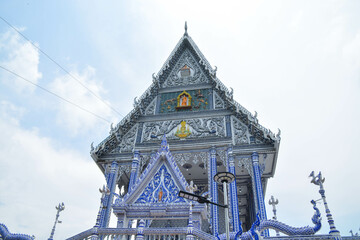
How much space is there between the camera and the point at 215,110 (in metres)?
17.6

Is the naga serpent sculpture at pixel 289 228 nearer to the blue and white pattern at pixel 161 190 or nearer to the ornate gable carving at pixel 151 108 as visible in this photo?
the blue and white pattern at pixel 161 190

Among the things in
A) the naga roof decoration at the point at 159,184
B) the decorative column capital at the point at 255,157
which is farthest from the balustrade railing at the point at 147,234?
the decorative column capital at the point at 255,157

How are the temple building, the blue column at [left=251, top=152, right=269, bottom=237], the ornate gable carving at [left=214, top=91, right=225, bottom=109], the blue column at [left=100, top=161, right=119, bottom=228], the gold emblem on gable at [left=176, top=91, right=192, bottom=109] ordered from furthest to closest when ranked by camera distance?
the gold emblem on gable at [left=176, top=91, right=192, bottom=109] → the ornate gable carving at [left=214, top=91, right=225, bottom=109] → the blue column at [left=100, top=161, right=119, bottom=228] → the temple building → the blue column at [left=251, top=152, right=269, bottom=237]

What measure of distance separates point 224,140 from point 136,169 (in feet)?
17.5

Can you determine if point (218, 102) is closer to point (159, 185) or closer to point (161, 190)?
point (159, 185)

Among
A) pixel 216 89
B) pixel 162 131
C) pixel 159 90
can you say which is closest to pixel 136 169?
pixel 162 131

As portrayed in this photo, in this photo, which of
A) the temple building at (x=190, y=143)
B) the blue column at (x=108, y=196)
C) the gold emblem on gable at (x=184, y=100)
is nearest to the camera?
the temple building at (x=190, y=143)

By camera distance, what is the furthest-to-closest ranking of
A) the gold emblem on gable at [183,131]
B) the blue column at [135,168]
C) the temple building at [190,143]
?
the gold emblem on gable at [183,131] < the blue column at [135,168] < the temple building at [190,143]

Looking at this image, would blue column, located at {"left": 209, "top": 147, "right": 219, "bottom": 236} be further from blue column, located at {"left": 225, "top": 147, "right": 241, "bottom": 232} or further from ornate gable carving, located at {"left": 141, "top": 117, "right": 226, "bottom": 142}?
ornate gable carving, located at {"left": 141, "top": 117, "right": 226, "bottom": 142}

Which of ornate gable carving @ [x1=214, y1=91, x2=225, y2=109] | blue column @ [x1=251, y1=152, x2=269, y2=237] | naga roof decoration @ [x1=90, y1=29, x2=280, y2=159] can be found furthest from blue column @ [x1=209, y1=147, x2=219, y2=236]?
ornate gable carving @ [x1=214, y1=91, x2=225, y2=109]

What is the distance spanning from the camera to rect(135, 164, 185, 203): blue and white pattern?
32.5 ft

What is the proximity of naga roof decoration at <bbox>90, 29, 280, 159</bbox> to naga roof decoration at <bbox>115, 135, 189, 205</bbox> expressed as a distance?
7.05 meters

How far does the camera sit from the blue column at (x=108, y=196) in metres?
14.8

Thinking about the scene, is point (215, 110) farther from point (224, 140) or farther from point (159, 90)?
point (159, 90)
